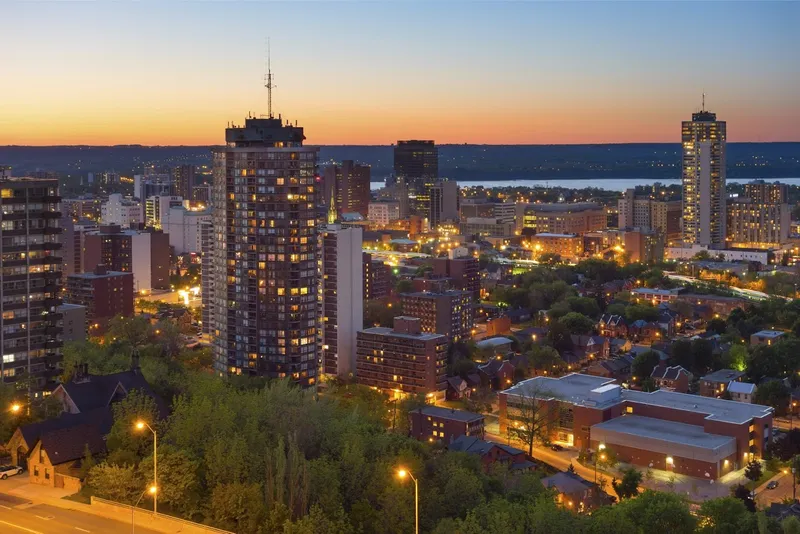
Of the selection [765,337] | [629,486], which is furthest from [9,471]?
[765,337]

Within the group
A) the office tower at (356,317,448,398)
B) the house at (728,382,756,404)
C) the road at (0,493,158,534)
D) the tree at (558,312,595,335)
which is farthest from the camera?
the tree at (558,312,595,335)

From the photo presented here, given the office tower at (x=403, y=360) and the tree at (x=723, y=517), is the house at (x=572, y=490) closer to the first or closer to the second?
the tree at (x=723, y=517)

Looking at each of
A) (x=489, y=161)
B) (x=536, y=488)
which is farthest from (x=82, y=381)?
(x=489, y=161)

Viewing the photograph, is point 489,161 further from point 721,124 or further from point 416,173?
point 721,124

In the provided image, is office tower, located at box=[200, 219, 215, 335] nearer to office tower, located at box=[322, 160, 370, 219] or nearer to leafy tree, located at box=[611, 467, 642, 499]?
leafy tree, located at box=[611, 467, 642, 499]

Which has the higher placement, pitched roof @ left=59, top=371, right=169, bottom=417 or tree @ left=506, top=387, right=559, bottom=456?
pitched roof @ left=59, top=371, right=169, bottom=417

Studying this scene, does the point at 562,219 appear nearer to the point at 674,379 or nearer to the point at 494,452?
the point at 674,379

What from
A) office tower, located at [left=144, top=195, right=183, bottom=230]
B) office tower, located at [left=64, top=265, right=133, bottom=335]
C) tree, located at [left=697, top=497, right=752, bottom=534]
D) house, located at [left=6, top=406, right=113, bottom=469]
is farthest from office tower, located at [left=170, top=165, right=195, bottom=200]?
tree, located at [left=697, top=497, right=752, bottom=534]
